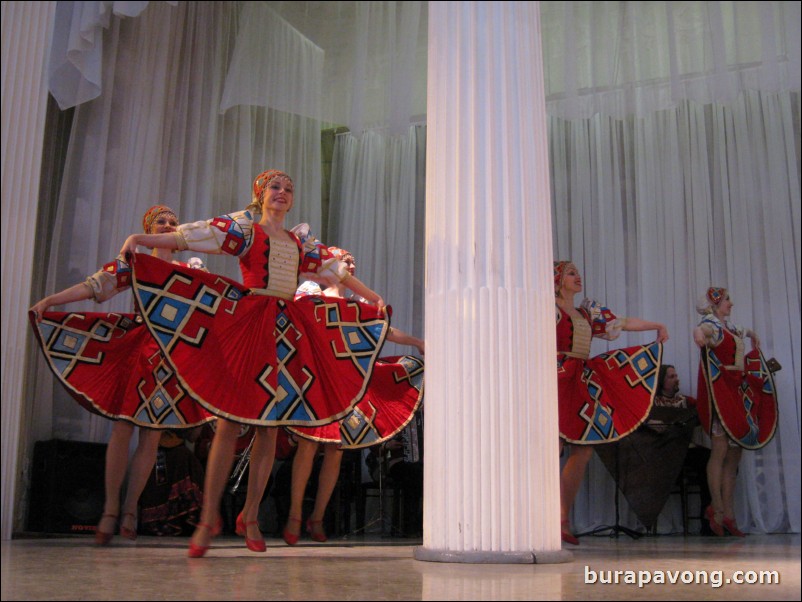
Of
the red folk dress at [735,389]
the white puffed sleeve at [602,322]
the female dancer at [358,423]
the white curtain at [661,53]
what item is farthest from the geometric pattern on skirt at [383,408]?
the white curtain at [661,53]

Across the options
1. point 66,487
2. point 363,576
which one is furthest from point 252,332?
point 66,487

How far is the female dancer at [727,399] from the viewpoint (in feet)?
20.1

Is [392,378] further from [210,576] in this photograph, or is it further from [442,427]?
[210,576]

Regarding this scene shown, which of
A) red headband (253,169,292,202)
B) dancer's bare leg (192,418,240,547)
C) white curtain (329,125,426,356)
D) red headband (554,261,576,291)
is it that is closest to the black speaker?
dancer's bare leg (192,418,240,547)

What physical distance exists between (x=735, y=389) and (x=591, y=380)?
1388 mm

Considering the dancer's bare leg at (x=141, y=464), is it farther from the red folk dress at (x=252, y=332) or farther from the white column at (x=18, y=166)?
the red folk dress at (x=252, y=332)

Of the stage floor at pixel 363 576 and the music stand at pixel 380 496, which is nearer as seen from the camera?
the stage floor at pixel 363 576

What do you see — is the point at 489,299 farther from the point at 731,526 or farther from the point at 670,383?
the point at 670,383

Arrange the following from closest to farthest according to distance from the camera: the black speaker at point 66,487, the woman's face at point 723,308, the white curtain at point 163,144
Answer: the black speaker at point 66,487, the white curtain at point 163,144, the woman's face at point 723,308

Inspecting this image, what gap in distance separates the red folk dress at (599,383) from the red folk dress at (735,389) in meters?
0.87

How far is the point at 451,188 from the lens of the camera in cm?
322

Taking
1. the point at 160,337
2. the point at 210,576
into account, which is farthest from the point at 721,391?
the point at 210,576

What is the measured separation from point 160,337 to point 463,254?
1298mm

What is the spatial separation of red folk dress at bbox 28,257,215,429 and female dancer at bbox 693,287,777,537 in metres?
3.35
